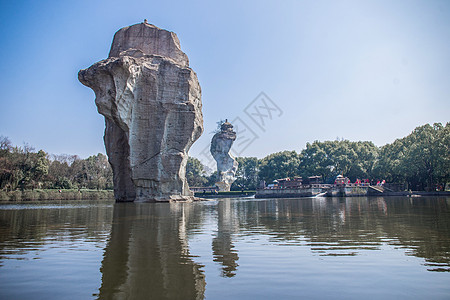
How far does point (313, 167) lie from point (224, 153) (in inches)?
910

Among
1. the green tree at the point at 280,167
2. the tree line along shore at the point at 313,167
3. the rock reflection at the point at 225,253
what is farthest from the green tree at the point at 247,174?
the rock reflection at the point at 225,253

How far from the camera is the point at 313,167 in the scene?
79.6 m

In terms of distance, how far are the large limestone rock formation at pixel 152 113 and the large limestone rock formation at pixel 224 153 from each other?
45233mm

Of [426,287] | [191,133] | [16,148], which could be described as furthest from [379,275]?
[16,148]

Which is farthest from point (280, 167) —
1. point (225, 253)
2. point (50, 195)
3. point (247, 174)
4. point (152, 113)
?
point (225, 253)

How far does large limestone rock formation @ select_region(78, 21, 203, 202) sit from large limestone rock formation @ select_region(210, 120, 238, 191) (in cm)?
4523

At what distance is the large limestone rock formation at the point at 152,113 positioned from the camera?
3669 cm

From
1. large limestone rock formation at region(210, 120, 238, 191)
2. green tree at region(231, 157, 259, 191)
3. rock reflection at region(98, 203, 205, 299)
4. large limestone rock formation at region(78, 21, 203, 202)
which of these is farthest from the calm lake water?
green tree at region(231, 157, 259, 191)

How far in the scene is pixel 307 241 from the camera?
29.1ft

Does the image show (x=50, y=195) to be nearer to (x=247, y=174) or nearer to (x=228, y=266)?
(x=228, y=266)

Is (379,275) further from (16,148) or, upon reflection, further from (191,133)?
(16,148)

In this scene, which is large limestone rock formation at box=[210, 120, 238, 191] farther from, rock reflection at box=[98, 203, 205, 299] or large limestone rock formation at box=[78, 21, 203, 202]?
rock reflection at box=[98, 203, 205, 299]

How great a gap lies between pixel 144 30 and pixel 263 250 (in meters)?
40.1

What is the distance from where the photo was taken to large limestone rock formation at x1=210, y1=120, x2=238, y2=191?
88000 millimetres
